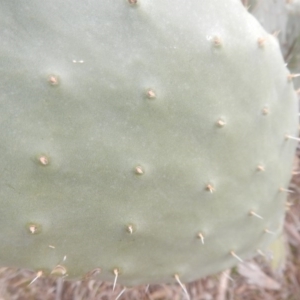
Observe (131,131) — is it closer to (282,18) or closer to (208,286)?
(282,18)

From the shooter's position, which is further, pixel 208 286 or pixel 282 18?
pixel 208 286

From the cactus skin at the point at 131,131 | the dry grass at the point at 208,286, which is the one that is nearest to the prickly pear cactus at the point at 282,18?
the cactus skin at the point at 131,131

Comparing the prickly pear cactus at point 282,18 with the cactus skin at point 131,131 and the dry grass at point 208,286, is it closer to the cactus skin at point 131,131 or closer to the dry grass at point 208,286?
the cactus skin at point 131,131

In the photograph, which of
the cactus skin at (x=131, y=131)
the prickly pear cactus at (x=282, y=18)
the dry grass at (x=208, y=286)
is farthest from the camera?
the dry grass at (x=208, y=286)

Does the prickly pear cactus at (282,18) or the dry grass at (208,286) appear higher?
the prickly pear cactus at (282,18)

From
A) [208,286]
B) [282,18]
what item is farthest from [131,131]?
[208,286]

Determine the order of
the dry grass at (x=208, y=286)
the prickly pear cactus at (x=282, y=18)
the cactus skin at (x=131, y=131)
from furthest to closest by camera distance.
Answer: the dry grass at (x=208, y=286)
the prickly pear cactus at (x=282, y=18)
the cactus skin at (x=131, y=131)

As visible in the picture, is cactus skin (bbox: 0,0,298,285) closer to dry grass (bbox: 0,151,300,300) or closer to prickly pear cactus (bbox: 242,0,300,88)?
prickly pear cactus (bbox: 242,0,300,88)

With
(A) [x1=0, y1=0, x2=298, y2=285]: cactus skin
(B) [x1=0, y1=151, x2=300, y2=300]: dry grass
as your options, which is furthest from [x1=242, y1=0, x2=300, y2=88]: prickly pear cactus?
(B) [x1=0, y1=151, x2=300, y2=300]: dry grass
